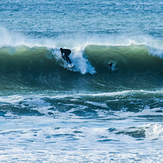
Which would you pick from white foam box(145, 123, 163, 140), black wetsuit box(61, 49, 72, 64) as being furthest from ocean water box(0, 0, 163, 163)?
black wetsuit box(61, 49, 72, 64)

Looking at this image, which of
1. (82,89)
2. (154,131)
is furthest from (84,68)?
(154,131)

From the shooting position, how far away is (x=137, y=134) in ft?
22.9

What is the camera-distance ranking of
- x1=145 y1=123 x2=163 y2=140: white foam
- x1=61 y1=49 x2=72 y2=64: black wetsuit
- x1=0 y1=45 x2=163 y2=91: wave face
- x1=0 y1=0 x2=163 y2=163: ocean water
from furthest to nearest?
x1=61 y1=49 x2=72 y2=64: black wetsuit
x1=0 y1=45 x2=163 y2=91: wave face
x1=145 y1=123 x2=163 y2=140: white foam
x1=0 y1=0 x2=163 y2=163: ocean water

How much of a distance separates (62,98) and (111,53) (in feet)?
14.5

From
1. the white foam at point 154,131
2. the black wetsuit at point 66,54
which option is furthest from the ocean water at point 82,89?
the black wetsuit at point 66,54

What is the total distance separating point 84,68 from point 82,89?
1.46 meters

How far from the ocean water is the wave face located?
0.03 m

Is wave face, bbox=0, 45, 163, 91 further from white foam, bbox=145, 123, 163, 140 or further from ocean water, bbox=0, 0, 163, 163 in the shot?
white foam, bbox=145, 123, 163, 140

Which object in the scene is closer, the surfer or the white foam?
the white foam

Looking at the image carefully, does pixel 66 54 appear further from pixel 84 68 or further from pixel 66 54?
pixel 84 68

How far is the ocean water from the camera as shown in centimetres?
630

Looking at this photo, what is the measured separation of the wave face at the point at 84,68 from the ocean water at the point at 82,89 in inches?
1.2

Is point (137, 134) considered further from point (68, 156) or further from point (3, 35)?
point (3, 35)

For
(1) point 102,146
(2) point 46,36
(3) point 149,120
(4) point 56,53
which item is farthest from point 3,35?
(1) point 102,146
